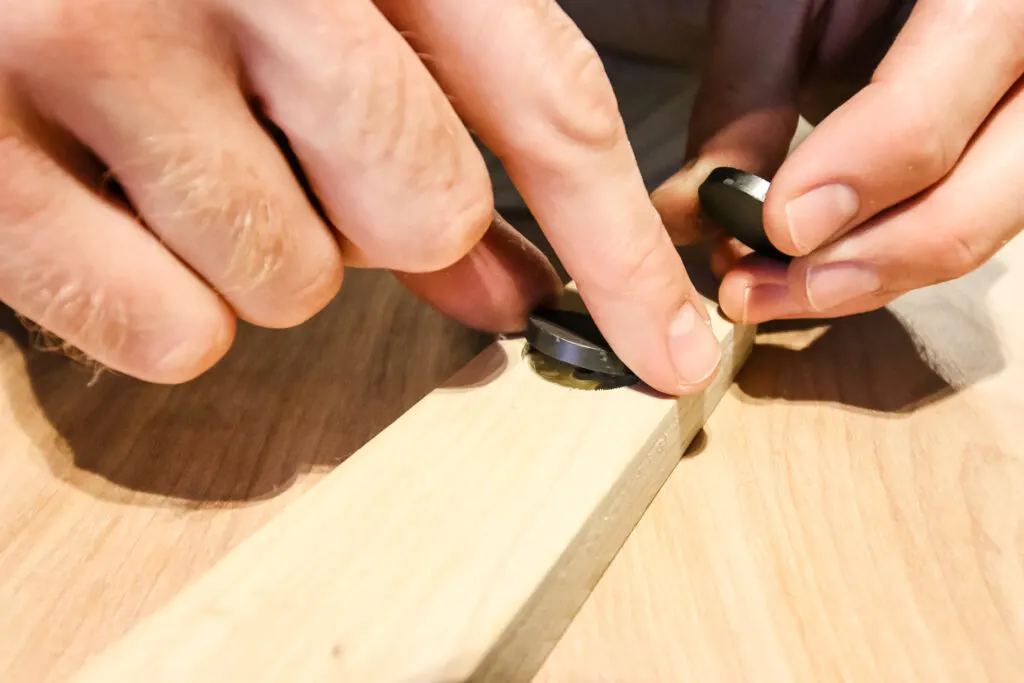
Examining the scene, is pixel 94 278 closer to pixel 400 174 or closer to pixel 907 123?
pixel 400 174

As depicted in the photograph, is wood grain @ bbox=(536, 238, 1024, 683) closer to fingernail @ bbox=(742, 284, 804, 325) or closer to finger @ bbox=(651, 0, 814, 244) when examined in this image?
fingernail @ bbox=(742, 284, 804, 325)

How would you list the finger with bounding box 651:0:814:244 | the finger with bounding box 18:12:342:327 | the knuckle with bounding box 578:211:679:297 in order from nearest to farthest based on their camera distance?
the finger with bounding box 18:12:342:327
the knuckle with bounding box 578:211:679:297
the finger with bounding box 651:0:814:244

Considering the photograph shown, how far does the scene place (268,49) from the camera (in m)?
0.37

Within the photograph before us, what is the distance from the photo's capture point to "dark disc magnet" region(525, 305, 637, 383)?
520 mm

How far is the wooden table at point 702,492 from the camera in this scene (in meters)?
0.43

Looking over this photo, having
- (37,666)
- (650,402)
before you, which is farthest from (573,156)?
(37,666)

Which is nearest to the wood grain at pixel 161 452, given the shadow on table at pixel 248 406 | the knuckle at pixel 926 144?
the shadow on table at pixel 248 406

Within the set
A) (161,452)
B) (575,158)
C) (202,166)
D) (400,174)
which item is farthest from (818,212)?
(161,452)

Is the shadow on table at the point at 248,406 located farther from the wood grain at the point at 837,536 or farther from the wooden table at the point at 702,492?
the wood grain at the point at 837,536

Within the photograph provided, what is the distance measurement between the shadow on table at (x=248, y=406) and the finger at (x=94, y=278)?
11cm

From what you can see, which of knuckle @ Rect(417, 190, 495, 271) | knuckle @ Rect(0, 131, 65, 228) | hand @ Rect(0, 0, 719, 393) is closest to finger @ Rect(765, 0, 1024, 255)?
hand @ Rect(0, 0, 719, 393)

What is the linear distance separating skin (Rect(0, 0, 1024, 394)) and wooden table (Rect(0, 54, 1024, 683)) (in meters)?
0.08

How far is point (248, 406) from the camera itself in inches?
22.3

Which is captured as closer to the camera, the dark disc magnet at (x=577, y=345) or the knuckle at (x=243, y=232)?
the knuckle at (x=243, y=232)
